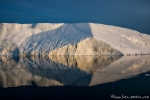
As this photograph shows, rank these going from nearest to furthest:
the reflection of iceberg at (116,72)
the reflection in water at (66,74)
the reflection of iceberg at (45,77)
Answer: the reflection of iceberg at (45,77)
the reflection in water at (66,74)
the reflection of iceberg at (116,72)

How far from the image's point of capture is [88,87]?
691 inches

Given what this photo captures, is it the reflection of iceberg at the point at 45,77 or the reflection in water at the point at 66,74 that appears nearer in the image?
the reflection of iceberg at the point at 45,77

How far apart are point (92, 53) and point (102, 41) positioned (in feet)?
19.2

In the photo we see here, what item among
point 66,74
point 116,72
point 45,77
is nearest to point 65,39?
point 116,72

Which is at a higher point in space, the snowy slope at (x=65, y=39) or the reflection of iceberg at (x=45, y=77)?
the snowy slope at (x=65, y=39)

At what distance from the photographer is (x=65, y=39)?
3804 inches

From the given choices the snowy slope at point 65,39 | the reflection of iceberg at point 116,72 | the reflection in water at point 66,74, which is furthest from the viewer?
the snowy slope at point 65,39

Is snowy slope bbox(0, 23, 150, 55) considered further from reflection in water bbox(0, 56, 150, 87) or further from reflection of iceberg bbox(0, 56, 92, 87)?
reflection of iceberg bbox(0, 56, 92, 87)

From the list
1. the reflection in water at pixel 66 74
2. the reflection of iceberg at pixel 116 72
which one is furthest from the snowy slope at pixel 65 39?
the reflection of iceberg at pixel 116 72

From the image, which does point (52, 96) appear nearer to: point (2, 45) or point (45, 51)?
point (45, 51)

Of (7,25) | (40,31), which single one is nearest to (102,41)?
(40,31)

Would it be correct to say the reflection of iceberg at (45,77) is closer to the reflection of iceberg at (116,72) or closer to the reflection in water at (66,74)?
the reflection in water at (66,74)

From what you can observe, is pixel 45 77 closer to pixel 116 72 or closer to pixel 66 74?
pixel 66 74

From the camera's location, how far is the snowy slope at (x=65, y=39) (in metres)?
90.3
